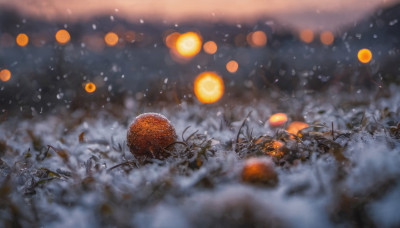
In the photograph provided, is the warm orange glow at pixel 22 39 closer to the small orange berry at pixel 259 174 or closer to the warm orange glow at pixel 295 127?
the warm orange glow at pixel 295 127

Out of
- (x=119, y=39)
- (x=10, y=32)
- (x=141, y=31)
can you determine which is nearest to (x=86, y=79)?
(x=119, y=39)

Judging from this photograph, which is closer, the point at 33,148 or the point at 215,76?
the point at 33,148

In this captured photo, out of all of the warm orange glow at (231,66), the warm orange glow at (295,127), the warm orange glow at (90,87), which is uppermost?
the warm orange glow at (231,66)

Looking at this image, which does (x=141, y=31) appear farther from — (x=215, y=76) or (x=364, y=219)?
(x=364, y=219)

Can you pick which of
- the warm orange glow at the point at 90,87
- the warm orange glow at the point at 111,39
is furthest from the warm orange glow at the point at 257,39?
the warm orange glow at the point at 90,87

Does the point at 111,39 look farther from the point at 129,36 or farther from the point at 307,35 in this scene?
the point at 307,35

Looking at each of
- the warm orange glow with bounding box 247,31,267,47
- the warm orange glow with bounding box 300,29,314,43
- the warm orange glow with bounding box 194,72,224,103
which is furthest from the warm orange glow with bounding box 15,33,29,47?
the warm orange glow with bounding box 300,29,314,43
